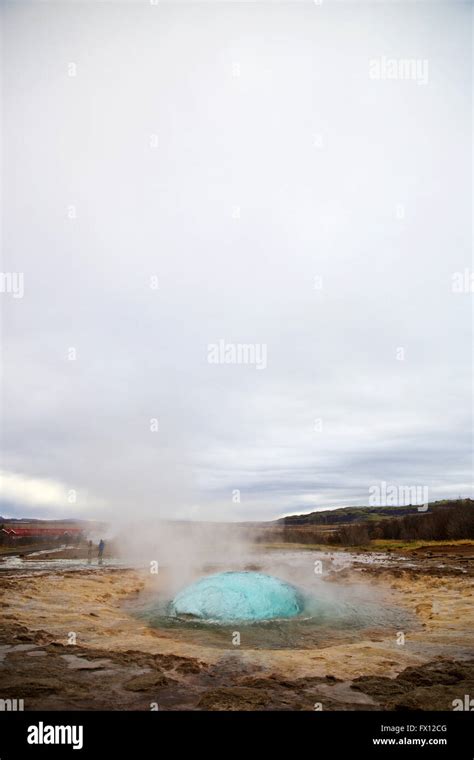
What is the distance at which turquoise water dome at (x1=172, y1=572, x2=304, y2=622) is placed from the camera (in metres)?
13.0

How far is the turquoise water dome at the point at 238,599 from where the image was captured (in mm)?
12954

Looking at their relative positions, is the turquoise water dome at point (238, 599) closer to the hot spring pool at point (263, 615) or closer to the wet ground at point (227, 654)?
the hot spring pool at point (263, 615)

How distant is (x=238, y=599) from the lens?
1334 centimetres

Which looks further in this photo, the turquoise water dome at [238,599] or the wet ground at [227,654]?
the turquoise water dome at [238,599]

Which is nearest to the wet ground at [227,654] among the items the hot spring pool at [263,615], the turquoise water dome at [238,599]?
the hot spring pool at [263,615]

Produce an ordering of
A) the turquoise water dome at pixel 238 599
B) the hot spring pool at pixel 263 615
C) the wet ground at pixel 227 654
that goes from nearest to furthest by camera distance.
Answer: the wet ground at pixel 227 654 < the hot spring pool at pixel 263 615 < the turquoise water dome at pixel 238 599

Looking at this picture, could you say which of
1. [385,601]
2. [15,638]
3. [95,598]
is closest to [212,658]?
[15,638]

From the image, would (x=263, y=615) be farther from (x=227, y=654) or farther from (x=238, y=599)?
(x=227, y=654)

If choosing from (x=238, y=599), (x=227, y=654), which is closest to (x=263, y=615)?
(x=238, y=599)

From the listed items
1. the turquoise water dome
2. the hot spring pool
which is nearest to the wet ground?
the hot spring pool

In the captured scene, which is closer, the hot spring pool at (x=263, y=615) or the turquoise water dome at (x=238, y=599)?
the hot spring pool at (x=263, y=615)

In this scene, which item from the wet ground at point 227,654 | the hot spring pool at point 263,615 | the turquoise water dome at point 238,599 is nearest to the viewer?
the wet ground at point 227,654

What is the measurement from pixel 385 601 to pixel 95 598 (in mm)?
11159

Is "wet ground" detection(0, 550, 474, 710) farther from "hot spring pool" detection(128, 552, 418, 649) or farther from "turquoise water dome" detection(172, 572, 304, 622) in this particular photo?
"turquoise water dome" detection(172, 572, 304, 622)
